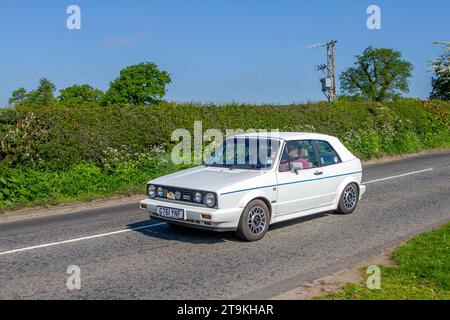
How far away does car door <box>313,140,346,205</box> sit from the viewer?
9.26m

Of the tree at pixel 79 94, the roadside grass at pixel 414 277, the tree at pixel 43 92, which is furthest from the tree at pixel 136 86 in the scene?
the roadside grass at pixel 414 277

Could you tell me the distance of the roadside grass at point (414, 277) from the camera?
5.31 metres

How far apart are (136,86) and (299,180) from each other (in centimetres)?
6243

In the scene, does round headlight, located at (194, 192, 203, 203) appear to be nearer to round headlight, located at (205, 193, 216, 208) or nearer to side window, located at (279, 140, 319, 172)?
round headlight, located at (205, 193, 216, 208)

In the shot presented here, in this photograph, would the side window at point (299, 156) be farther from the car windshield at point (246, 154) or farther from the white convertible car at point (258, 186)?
the car windshield at point (246, 154)

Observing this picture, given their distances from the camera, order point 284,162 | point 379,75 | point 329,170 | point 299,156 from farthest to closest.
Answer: point 379,75, point 329,170, point 299,156, point 284,162

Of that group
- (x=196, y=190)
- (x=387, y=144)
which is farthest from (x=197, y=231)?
(x=387, y=144)

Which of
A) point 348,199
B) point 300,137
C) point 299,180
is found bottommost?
point 348,199

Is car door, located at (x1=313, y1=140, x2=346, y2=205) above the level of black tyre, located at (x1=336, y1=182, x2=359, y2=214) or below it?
above

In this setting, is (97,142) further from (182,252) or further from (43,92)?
(43,92)

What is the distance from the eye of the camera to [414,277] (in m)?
5.89

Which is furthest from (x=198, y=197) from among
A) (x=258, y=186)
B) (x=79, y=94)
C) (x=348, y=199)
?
(x=79, y=94)

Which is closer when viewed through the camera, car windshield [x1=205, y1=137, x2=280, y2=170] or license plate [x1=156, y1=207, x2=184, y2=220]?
license plate [x1=156, y1=207, x2=184, y2=220]

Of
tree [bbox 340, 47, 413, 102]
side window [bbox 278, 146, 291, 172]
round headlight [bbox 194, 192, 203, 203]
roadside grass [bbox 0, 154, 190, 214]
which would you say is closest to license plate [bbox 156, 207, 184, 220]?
round headlight [bbox 194, 192, 203, 203]
